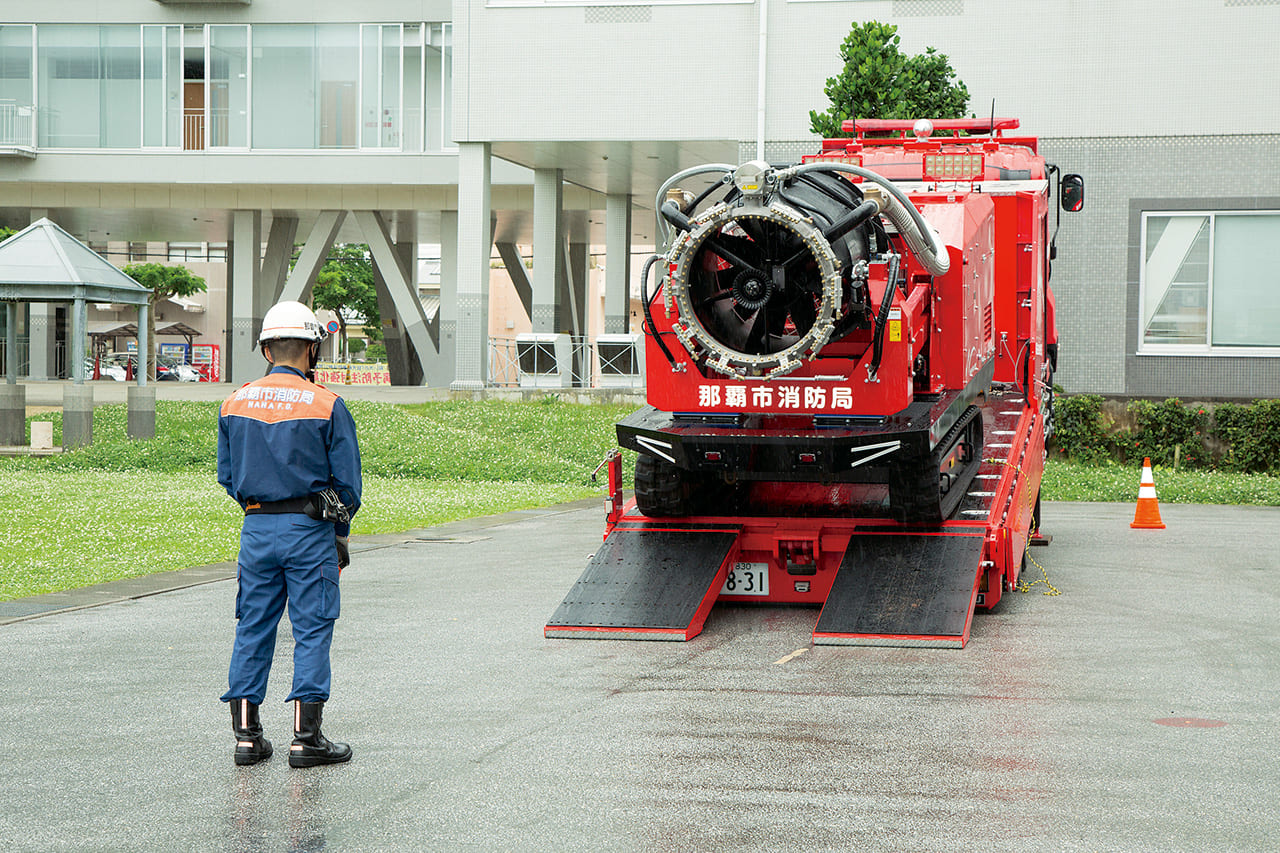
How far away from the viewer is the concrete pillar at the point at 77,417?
888 inches

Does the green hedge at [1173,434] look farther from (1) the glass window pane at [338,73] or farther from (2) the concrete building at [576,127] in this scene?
(1) the glass window pane at [338,73]

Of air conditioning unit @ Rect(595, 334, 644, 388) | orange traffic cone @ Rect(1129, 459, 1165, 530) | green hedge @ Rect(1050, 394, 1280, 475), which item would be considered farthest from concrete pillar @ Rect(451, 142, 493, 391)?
orange traffic cone @ Rect(1129, 459, 1165, 530)

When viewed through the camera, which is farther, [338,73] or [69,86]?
[69,86]

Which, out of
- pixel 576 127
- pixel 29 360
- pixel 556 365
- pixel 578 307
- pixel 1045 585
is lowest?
pixel 1045 585

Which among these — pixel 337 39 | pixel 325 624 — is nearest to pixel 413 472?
pixel 325 624

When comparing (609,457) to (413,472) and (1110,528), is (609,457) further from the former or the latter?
(413,472)

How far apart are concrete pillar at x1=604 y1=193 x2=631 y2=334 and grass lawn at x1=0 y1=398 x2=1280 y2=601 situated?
694cm

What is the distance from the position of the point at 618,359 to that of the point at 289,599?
83.1 ft

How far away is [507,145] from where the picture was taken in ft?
100

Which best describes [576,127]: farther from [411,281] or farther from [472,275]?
[411,281]

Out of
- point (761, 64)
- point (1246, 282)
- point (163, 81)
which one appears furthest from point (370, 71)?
point (1246, 282)

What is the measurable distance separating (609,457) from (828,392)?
2.10 meters

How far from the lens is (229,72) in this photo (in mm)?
39281

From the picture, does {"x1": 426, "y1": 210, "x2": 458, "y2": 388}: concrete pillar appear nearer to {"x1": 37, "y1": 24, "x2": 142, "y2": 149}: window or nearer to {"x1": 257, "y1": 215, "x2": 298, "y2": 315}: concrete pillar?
{"x1": 257, "y1": 215, "x2": 298, "y2": 315}: concrete pillar
